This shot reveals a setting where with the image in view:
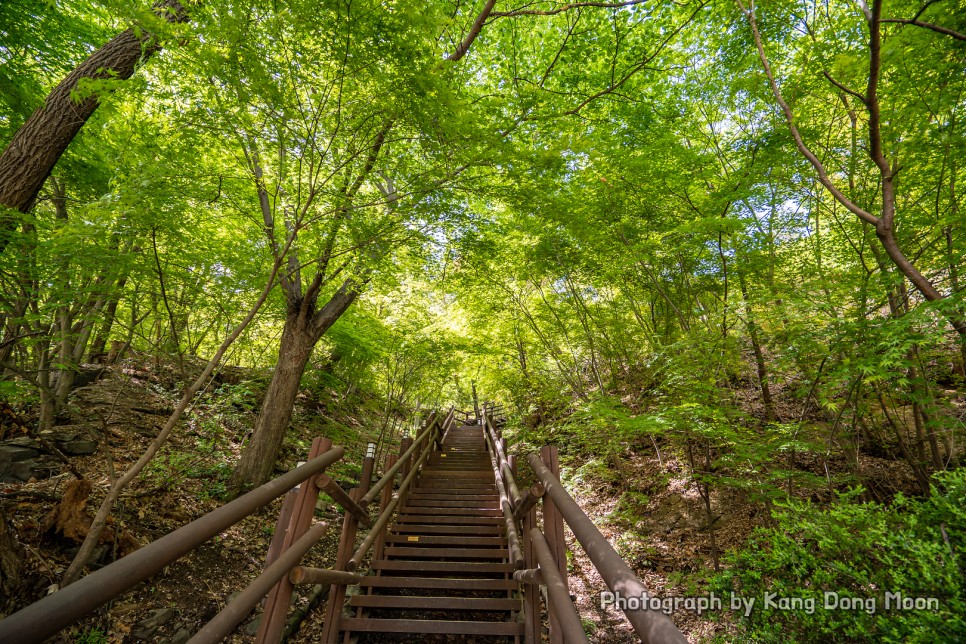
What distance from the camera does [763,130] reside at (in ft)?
15.5

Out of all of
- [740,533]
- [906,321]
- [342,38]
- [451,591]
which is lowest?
[451,591]

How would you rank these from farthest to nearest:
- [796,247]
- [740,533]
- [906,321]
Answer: [796,247]
[740,533]
[906,321]

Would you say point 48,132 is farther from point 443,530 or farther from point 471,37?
point 443,530

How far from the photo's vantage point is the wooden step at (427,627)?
2.77m

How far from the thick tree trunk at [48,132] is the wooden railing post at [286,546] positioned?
390 centimetres

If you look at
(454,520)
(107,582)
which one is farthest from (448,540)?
(107,582)

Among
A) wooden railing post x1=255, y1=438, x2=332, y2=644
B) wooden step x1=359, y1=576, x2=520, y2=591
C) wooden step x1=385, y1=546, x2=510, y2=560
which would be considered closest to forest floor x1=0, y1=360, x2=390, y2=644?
wooden step x1=385, y1=546, x2=510, y2=560

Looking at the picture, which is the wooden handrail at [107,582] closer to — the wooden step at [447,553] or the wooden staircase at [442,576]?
the wooden staircase at [442,576]

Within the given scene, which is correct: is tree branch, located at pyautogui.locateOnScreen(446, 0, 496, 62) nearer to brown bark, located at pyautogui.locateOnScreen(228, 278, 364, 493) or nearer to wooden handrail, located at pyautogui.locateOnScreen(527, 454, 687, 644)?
brown bark, located at pyautogui.locateOnScreen(228, 278, 364, 493)

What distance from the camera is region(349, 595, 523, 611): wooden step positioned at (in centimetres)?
301

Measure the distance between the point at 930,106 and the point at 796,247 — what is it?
7.92 feet

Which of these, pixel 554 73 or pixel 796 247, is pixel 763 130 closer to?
pixel 796 247

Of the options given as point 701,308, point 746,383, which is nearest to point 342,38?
point 701,308

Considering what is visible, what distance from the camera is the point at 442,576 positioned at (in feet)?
12.9
